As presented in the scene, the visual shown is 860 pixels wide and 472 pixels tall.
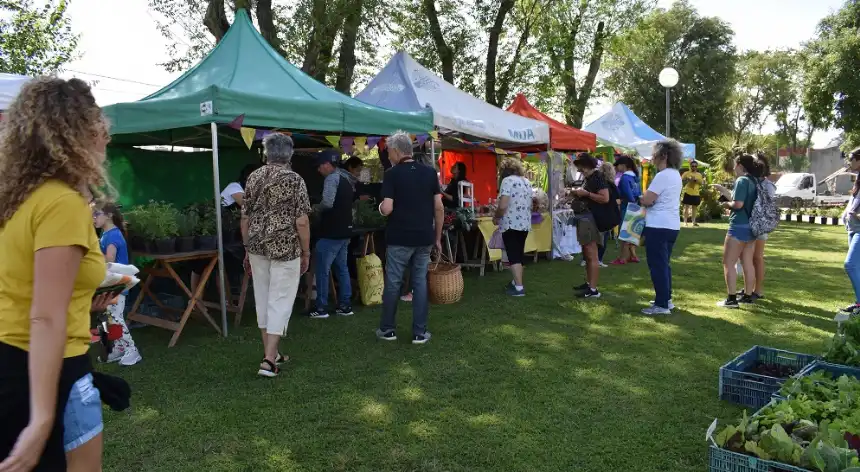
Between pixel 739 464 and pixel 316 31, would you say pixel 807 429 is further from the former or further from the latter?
pixel 316 31

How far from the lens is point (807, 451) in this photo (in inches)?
84.2

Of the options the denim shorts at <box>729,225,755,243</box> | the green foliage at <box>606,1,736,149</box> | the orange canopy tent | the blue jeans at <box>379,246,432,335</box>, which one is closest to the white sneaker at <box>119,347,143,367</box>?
the blue jeans at <box>379,246,432,335</box>

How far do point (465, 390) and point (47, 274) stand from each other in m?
3.05

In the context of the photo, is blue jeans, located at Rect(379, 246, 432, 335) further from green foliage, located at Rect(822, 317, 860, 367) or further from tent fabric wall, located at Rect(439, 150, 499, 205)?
tent fabric wall, located at Rect(439, 150, 499, 205)

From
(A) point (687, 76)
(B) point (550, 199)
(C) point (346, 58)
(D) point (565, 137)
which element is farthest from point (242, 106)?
(A) point (687, 76)

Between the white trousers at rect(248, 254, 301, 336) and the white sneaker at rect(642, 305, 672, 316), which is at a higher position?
the white trousers at rect(248, 254, 301, 336)

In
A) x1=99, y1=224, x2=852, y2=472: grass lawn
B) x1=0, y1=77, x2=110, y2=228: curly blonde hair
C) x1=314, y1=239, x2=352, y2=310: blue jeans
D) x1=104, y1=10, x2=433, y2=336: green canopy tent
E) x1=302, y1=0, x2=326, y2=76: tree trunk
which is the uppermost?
x1=302, y1=0, x2=326, y2=76: tree trunk

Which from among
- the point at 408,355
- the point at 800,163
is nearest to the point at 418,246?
the point at 408,355

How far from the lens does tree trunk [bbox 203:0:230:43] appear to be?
11.2 metres

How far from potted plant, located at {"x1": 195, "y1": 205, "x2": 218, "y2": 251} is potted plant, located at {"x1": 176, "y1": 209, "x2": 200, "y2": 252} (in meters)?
0.05

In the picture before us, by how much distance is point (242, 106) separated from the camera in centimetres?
523

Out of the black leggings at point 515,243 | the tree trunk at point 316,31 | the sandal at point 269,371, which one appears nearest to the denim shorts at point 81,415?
the sandal at point 269,371

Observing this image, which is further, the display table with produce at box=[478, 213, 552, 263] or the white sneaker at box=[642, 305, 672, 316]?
the display table with produce at box=[478, 213, 552, 263]

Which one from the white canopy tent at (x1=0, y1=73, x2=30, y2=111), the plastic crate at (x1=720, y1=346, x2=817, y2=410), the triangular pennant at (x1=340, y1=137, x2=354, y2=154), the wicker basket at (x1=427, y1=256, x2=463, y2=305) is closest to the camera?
the plastic crate at (x1=720, y1=346, x2=817, y2=410)
